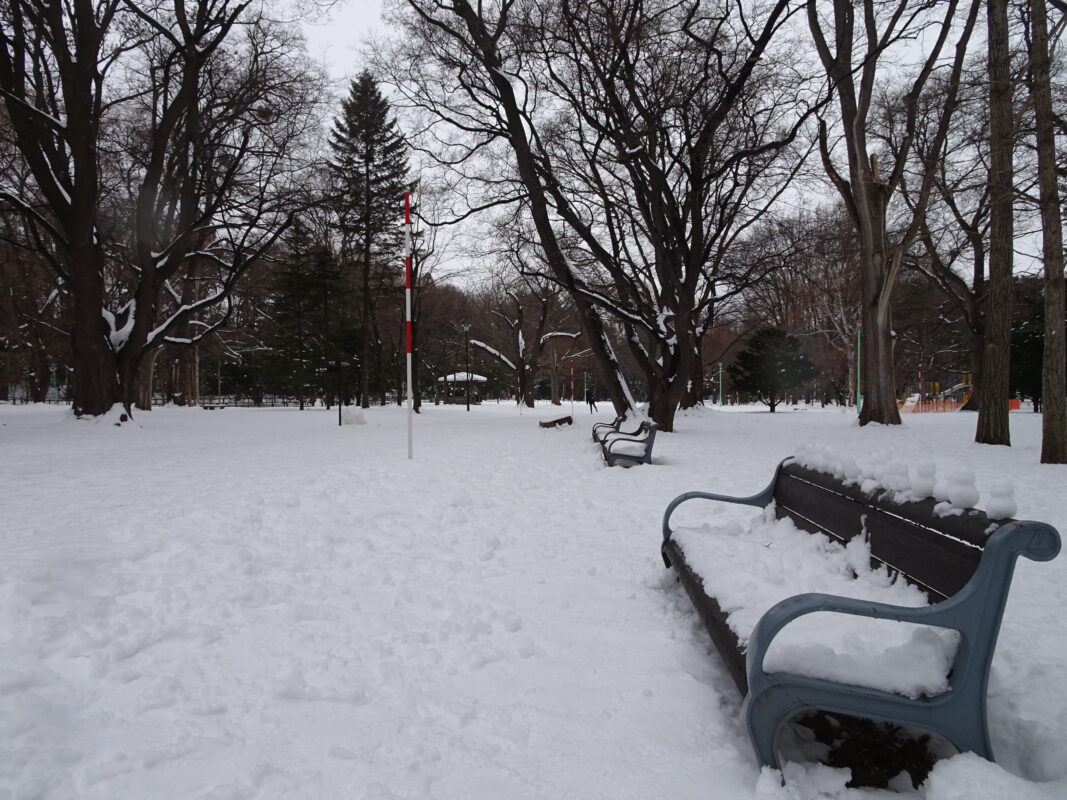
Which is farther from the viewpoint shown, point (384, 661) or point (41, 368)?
point (41, 368)

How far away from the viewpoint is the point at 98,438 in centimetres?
1235

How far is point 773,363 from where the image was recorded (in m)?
40.4

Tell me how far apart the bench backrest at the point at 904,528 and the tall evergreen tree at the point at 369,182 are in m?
26.8

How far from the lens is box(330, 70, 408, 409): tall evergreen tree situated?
2867 cm

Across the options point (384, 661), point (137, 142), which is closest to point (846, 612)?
point (384, 661)

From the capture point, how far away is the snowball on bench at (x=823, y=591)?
1925 mm

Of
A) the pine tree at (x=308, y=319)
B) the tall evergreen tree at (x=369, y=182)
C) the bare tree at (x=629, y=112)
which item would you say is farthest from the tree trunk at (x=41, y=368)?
the bare tree at (x=629, y=112)

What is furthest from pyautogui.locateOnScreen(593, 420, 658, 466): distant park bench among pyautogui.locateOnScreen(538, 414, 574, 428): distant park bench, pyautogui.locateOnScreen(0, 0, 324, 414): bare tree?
pyautogui.locateOnScreen(0, 0, 324, 414): bare tree

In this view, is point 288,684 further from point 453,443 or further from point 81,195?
point 81,195

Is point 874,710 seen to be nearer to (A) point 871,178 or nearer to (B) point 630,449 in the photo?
(B) point 630,449

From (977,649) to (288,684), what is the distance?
258 centimetres

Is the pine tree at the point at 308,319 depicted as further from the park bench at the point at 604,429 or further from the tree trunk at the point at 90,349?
the park bench at the point at 604,429

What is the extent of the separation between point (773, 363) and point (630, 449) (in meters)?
34.4

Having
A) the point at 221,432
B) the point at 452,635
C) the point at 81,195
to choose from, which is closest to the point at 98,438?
the point at 221,432
